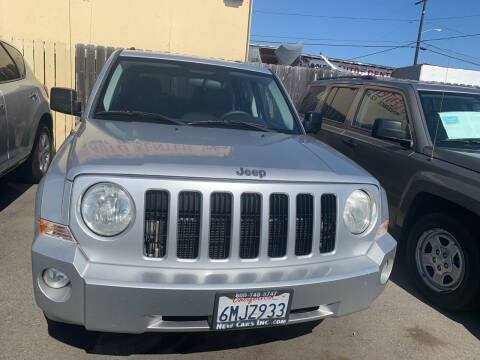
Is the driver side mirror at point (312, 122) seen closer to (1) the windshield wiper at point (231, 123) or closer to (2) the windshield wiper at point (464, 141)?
(1) the windshield wiper at point (231, 123)

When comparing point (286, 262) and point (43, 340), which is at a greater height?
point (286, 262)

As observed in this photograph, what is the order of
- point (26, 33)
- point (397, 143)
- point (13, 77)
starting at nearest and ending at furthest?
point (397, 143) → point (13, 77) → point (26, 33)

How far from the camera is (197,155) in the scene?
232cm

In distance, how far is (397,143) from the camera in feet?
13.5

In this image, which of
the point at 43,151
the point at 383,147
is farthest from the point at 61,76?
the point at 383,147

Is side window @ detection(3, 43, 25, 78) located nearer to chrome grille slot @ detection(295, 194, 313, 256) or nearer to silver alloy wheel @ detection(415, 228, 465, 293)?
chrome grille slot @ detection(295, 194, 313, 256)

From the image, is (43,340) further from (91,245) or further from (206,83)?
(206,83)

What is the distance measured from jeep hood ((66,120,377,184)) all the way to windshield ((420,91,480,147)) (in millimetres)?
1432

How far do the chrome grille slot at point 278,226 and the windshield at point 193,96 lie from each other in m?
1.17

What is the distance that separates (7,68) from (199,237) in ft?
13.1

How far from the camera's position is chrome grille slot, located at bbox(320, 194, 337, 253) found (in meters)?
2.32

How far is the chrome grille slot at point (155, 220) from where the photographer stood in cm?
204

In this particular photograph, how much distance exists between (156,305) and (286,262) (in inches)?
28.0

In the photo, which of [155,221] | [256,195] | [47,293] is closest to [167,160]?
[155,221]
